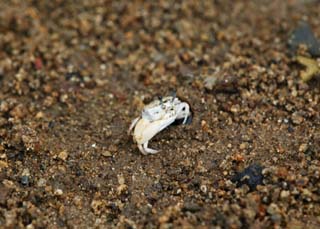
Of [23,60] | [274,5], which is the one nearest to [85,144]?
[23,60]

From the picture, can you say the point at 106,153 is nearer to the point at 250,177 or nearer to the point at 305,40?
the point at 250,177

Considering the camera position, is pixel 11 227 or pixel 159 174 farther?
pixel 159 174

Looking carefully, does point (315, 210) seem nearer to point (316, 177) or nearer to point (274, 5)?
point (316, 177)

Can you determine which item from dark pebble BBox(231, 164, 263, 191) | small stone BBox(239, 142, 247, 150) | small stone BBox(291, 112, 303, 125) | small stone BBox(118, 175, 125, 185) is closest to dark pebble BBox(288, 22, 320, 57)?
small stone BBox(291, 112, 303, 125)

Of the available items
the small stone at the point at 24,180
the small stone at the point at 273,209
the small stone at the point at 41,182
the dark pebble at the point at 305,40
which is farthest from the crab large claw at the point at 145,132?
the dark pebble at the point at 305,40

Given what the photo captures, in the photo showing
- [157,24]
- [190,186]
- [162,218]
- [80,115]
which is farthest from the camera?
[157,24]

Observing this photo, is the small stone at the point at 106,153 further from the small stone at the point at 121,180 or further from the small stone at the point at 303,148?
the small stone at the point at 303,148
